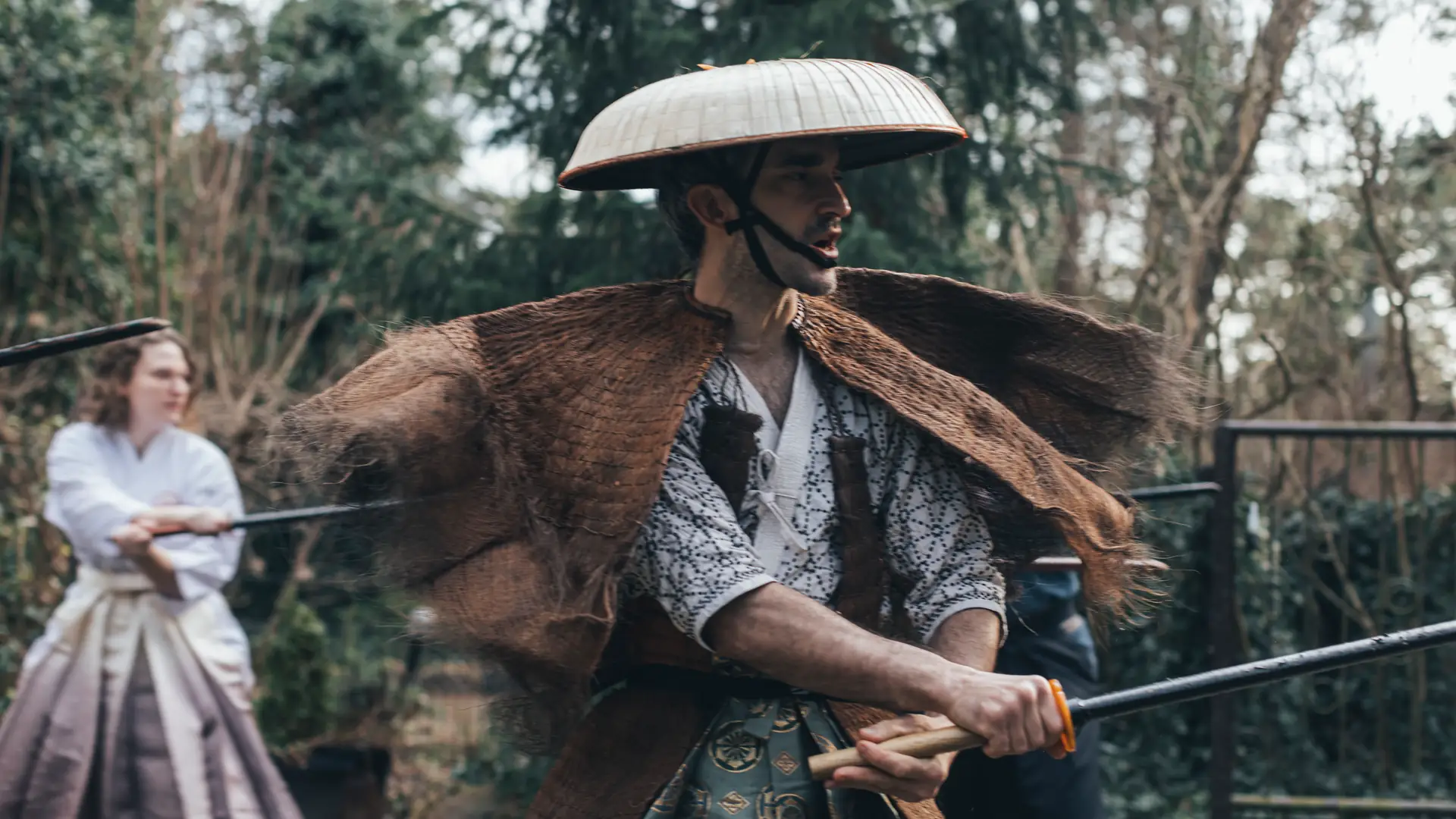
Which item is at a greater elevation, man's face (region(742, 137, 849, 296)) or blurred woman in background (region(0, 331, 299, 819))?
man's face (region(742, 137, 849, 296))

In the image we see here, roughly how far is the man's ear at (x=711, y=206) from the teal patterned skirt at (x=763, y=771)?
2.43ft

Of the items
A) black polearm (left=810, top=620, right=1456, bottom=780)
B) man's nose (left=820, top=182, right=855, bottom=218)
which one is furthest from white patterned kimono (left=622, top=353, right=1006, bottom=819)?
man's nose (left=820, top=182, right=855, bottom=218)

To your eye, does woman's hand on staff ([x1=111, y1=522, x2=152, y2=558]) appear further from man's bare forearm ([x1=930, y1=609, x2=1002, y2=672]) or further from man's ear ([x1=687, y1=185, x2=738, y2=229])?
man's bare forearm ([x1=930, y1=609, x2=1002, y2=672])

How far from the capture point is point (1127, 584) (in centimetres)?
250

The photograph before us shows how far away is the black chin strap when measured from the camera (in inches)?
92.8

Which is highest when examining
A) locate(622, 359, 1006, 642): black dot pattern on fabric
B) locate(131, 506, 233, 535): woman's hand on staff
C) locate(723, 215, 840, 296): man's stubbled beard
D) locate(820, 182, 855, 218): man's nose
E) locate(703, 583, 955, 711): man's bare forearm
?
locate(820, 182, 855, 218): man's nose

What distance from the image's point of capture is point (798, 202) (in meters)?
2.37

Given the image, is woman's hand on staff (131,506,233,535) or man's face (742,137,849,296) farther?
woman's hand on staff (131,506,233,535)

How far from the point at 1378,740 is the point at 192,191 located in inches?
298

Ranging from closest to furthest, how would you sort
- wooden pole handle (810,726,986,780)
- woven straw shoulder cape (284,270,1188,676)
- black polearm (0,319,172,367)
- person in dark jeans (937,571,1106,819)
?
wooden pole handle (810,726,986,780) < woven straw shoulder cape (284,270,1188,676) < black polearm (0,319,172,367) < person in dark jeans (937,571,1106,819)

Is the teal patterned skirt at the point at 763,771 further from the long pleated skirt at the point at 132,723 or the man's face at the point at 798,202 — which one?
the long pleated skirt at the point at 132,723

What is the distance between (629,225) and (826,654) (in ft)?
13.6

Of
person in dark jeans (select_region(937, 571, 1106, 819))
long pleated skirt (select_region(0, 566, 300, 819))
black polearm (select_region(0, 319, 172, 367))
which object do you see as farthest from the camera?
long pleated skirt (select_region(0, 566, 300, 819))

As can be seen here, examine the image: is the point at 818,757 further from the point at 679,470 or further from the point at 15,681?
the point at 15,681
